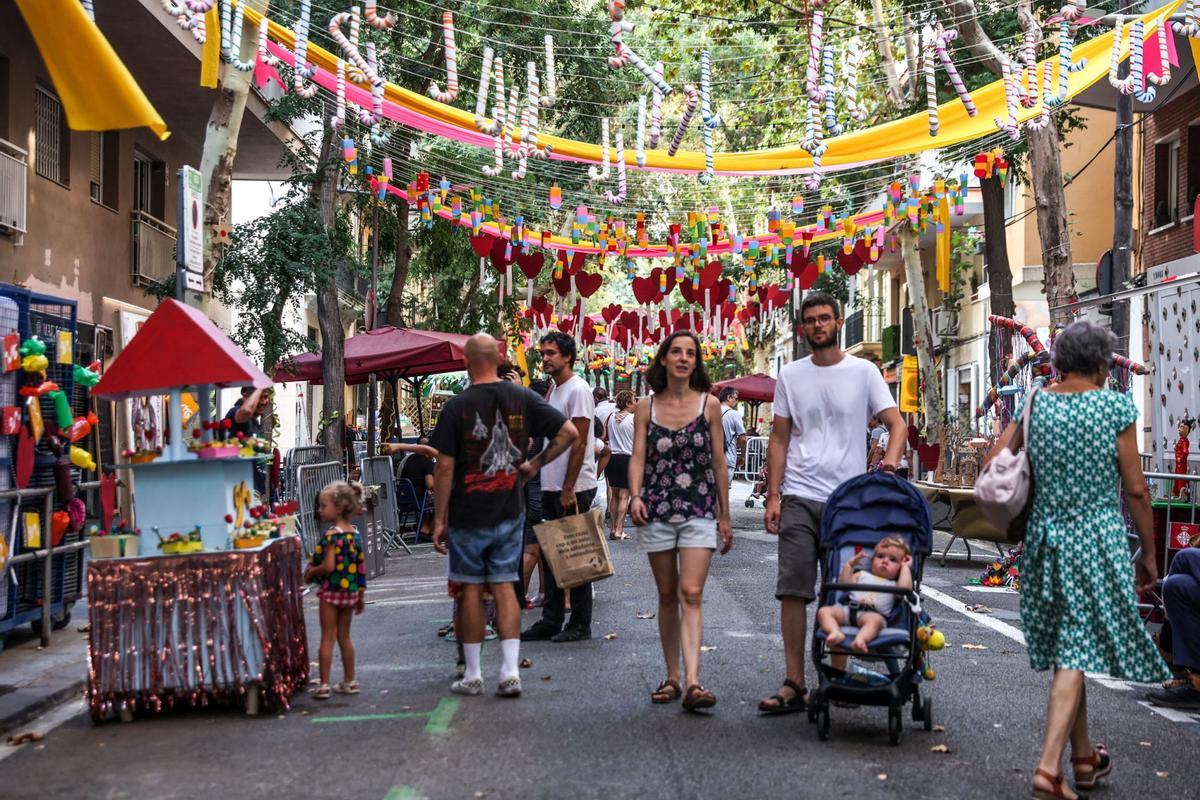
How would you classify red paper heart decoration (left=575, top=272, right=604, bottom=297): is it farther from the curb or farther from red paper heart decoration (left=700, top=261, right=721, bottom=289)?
the curb

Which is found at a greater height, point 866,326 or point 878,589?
point 866,326

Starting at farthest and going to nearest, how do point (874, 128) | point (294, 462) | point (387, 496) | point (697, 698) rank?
point (387, 496) < point (294, 462) < point (874, 128) < point (697, 698)

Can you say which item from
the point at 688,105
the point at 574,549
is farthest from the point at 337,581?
the point at 688,105

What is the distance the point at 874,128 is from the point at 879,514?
9.21 metres

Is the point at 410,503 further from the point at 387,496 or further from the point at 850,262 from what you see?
the point at 850,262

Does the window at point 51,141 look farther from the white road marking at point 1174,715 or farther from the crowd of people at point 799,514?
the white road marking at point 1174,715

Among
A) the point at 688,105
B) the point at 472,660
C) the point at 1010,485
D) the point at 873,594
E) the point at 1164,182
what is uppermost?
the point at 1164,182

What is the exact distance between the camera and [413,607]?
40.1 ft

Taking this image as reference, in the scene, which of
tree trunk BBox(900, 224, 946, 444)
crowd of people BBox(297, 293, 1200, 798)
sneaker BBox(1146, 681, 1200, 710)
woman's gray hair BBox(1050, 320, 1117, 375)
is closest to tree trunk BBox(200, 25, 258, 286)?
crowd of people BBox(297, 293, 1200, 798)

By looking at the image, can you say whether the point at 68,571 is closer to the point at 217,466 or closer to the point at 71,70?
the point at 217,466

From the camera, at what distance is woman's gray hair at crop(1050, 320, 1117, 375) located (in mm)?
5871

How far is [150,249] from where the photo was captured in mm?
22953

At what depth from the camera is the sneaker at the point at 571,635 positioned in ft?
Result: 32.3

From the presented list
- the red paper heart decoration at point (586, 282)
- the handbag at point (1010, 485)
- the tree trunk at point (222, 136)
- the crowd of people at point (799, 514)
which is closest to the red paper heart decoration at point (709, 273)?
the red paper heart decoration at point (586, 282)
